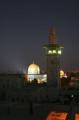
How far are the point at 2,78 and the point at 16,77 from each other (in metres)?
1.40

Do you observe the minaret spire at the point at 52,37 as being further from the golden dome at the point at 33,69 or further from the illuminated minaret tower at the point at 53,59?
the golden dome at the point at 33,69

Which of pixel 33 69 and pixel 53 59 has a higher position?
pixel 53 59

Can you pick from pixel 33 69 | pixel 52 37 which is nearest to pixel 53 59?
pixel 52 37

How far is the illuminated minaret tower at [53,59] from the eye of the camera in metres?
29.6

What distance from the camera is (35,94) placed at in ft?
83.8

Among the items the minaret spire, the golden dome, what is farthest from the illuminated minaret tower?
the golden dome

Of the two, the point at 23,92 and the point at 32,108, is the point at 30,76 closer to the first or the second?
the point at 23,92

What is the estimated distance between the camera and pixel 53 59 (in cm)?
3038

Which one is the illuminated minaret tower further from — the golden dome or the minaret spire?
the golden dome

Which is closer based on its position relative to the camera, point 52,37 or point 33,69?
point 52,37

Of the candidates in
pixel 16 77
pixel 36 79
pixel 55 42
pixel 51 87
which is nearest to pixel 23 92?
pixel 51 87

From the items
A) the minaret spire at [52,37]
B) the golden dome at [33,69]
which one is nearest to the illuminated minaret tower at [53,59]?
the minaret spire at [52,37]

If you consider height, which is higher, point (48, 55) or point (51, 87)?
point (48, 55)

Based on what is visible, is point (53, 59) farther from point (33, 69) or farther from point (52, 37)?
point (33, 69)
